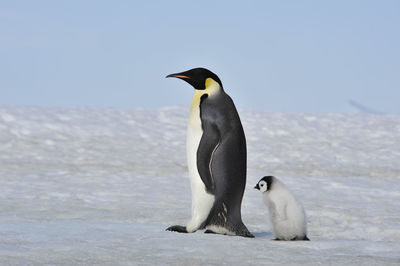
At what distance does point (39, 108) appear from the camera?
1537cm

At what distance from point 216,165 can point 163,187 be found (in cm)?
381

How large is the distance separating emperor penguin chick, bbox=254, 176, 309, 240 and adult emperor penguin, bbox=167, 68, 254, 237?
0.24 meters

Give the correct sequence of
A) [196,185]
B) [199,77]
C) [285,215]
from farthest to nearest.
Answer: [199,77], [196,185], [285,215]

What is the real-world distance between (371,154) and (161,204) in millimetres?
6715

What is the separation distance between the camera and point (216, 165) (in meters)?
4.39

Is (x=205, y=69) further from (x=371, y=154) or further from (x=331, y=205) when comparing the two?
(x=371, y=154)

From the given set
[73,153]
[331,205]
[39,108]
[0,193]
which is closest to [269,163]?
[73,153]

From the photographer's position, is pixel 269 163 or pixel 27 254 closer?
pixel 27 254

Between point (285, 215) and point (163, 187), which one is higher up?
point (285, 215)

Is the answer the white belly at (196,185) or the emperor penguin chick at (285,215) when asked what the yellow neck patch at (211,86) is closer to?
the white belly at (196,185)

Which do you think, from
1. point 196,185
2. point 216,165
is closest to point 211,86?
point 216,165

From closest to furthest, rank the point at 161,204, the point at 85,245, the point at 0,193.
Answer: the point at 85,245 < the point at 161,204 < the point at 0,193

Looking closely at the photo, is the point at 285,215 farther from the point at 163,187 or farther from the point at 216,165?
the point at 163,187

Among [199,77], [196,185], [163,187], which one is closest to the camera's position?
[196,185]
